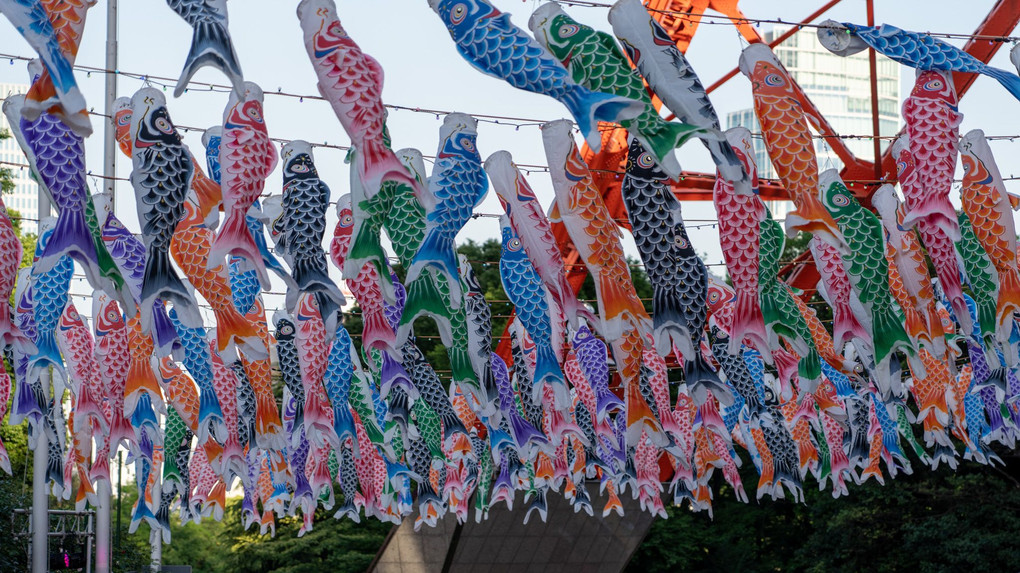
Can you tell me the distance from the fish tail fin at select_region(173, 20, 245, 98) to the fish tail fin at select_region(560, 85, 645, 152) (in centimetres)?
155

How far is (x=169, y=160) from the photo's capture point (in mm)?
6457

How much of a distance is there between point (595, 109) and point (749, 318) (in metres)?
2.12

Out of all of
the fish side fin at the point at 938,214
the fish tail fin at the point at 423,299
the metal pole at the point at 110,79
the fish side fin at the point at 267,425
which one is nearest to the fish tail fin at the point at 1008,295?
the fish side fin at the point at 938,214

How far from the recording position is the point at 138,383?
329 inches

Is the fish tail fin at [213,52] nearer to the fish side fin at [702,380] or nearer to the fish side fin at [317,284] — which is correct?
the fish side fin at [317,284]

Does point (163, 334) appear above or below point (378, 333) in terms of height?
above

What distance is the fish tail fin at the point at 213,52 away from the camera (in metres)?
5.43

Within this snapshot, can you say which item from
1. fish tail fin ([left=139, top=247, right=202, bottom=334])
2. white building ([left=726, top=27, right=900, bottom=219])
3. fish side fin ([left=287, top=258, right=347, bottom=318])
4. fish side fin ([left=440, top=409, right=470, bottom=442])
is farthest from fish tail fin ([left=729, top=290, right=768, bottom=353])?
white building ([left=726, top=27, right=900, bottom=219])

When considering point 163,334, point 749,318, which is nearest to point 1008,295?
point 749,318

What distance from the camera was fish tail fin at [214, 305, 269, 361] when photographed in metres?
7.15

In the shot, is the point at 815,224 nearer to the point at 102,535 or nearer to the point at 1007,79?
the point at 1007,79

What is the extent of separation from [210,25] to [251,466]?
7153 millimetres

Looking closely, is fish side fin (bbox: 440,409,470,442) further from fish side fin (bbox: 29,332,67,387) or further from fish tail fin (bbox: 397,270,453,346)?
fish side fin (bbox: 29,332,67,387)

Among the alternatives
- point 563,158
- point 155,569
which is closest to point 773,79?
point 563,158
